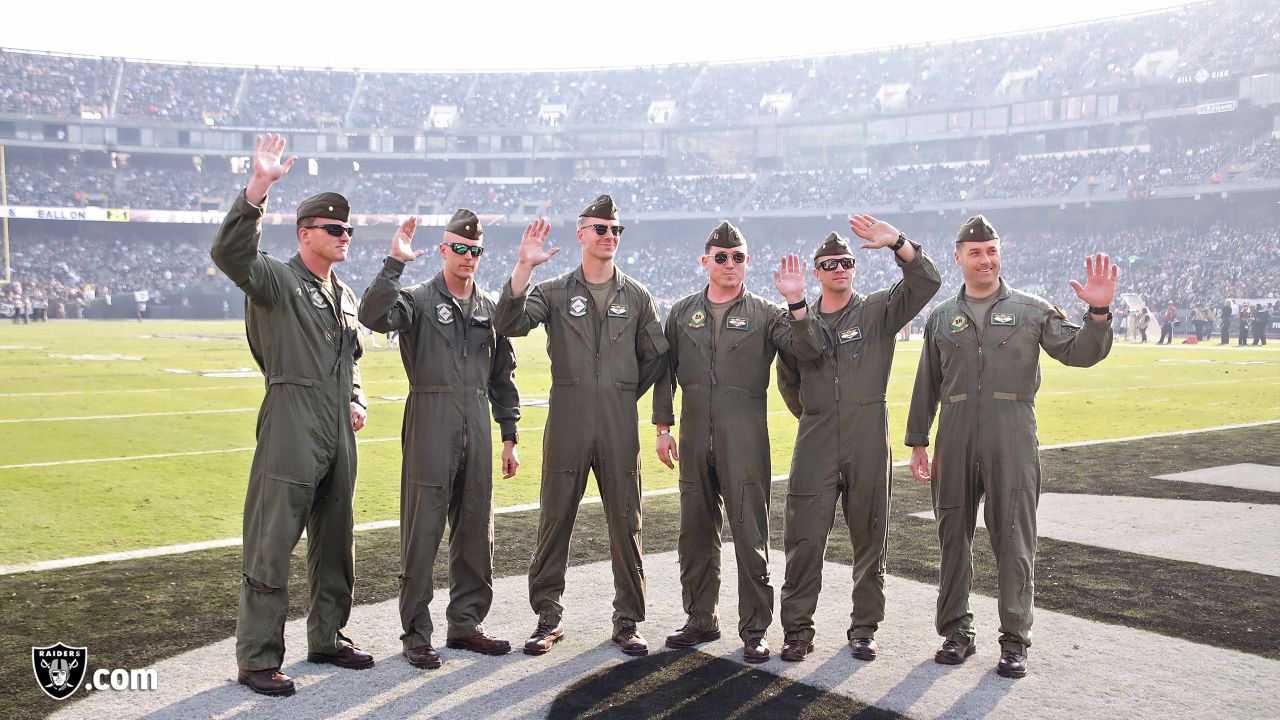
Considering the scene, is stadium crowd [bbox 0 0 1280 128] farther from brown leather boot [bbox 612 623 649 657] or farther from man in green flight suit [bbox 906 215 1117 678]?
brown leather boot [bbox 612 623 649 657]

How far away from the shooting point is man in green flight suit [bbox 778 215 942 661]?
5305 millimetres

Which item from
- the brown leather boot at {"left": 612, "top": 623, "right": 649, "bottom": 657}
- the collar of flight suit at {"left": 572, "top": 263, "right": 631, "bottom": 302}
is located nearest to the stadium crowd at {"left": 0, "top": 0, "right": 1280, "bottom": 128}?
the collar of flight suit at {"left": 572, "top": 263, "right": 631, "bottom": 302}

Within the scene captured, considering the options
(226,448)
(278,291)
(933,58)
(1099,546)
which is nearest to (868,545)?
(1099,546)

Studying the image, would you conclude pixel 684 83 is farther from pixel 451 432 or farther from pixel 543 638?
pixel 543 638

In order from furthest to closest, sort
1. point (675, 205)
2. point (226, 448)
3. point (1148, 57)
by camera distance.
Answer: point (675, 205) → point (1148, 57) → point (226, 448)

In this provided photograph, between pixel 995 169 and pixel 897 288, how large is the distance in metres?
59.9

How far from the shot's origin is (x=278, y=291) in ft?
16.1

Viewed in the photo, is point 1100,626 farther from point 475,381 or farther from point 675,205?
point 675,205

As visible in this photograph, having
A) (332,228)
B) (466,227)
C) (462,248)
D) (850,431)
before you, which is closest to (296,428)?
(332,228)

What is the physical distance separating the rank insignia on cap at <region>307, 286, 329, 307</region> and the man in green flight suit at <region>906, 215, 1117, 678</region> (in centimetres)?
287

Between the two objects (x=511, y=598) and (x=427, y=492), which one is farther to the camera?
(x=511, y=598)

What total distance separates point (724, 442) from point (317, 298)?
209 centimetres

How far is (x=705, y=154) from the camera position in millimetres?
70188

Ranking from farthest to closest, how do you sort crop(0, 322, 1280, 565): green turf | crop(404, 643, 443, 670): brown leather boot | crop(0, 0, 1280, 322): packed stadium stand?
crop(0, 0, 1280, 322): packed stadium stand < crop(0, 322, 1280, 565): green turf < crop(404, 643, 443, 670): brown leather boot
